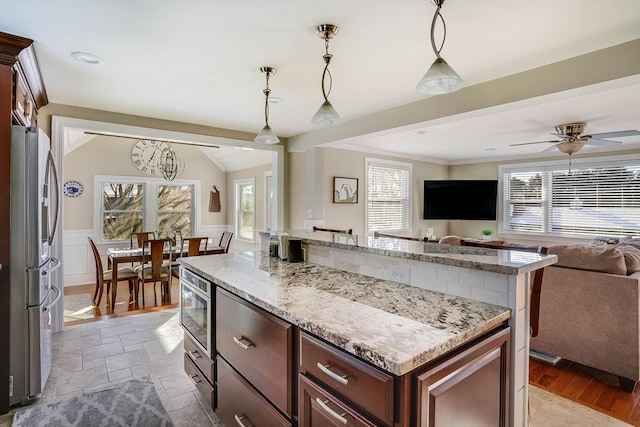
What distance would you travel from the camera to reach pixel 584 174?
5.81m

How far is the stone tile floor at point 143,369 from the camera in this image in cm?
221

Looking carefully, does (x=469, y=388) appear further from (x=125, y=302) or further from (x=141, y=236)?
(x=141, y=236)

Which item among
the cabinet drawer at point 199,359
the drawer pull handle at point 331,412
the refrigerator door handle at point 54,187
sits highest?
the refrigerator door handle at point 54,187

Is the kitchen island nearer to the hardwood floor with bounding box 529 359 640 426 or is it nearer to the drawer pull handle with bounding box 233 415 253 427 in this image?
the drawer pull handle with bounding box 233 415 253 427

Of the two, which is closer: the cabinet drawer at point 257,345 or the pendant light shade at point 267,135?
the cabinet drawer at point 257,345

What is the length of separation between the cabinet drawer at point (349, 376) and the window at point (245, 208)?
20.0 ft

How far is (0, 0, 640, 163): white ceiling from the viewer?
6.06 feet

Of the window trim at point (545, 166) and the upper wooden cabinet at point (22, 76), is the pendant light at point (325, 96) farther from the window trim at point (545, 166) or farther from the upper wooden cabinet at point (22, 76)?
the window trim at point (545, 166)

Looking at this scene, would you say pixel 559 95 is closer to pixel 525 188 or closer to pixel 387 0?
pixel 387 0

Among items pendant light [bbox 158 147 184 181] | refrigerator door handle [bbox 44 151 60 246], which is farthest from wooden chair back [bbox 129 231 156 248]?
refrigerator door handle [bbox 44 151 60 246]

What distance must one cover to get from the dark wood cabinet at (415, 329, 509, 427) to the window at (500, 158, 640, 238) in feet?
18.7

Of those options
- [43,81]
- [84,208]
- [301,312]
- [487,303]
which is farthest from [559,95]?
[84,208]

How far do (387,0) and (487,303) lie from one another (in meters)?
1.54

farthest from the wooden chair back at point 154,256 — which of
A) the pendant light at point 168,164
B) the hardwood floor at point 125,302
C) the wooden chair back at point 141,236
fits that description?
the pendant light at point 168,164
